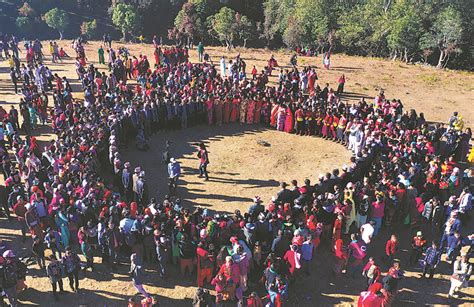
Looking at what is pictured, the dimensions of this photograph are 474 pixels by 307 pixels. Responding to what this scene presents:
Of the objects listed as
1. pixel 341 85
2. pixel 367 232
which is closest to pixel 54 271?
pixel 367 232

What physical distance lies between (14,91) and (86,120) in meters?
9.63

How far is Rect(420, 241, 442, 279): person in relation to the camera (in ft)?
36.8

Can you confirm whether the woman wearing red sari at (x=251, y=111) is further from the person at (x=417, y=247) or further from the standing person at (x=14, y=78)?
the standing person at (x=14, y=78)

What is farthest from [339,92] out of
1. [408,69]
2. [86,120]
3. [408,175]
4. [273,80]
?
[86,120]

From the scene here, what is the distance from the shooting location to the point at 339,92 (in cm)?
2545

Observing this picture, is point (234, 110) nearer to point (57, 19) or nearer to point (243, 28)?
point (243, 28)

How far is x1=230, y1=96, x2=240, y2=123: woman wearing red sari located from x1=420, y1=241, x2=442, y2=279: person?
456 inches

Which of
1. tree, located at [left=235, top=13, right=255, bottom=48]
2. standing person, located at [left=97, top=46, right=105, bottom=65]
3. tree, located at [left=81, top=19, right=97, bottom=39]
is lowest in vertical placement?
standing person, located at [left=97, top=46, right=105, bottom=65]

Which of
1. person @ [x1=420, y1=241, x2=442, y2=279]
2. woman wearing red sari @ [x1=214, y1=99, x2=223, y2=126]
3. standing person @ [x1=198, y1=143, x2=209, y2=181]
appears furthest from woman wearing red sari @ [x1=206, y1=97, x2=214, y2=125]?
person @ [x1=420, y1=241, x2=442, y2=279]

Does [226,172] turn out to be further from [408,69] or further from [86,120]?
[408,69]

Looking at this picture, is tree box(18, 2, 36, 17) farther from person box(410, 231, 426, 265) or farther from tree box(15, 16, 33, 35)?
person box(410, 231, 426, 265)

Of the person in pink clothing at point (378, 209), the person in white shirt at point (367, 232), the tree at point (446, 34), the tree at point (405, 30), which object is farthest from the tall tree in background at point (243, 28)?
the person in white shirt at point (367, 232)

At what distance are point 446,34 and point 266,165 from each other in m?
25.9

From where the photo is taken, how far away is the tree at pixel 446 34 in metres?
35.2
